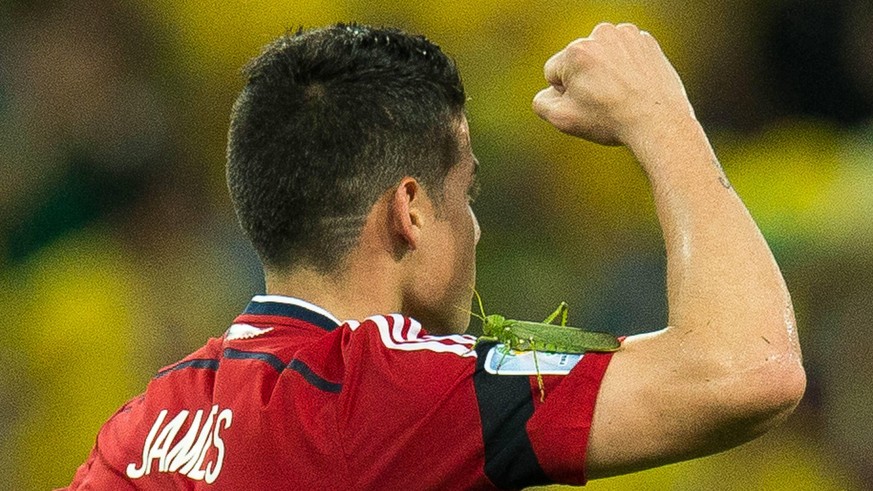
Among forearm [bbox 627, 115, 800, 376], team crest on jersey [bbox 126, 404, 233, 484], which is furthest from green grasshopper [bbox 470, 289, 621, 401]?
team crest on jersey [bbox 126, 404, 233, 484]

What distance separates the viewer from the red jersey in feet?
6.63

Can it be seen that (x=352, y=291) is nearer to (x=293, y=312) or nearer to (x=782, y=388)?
(x=293, y=312)

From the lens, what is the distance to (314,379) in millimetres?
2102

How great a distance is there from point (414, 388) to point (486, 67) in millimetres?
3215

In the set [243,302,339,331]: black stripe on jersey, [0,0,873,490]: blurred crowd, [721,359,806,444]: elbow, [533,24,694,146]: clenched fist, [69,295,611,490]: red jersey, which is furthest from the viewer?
[0,0,873,490]: blurred crowd

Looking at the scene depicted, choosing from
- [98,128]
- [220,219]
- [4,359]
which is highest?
[98,128]

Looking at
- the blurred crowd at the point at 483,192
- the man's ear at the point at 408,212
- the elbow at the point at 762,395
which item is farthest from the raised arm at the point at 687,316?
the blurred crowd at the point at 483,192

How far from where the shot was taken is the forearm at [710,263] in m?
1.94

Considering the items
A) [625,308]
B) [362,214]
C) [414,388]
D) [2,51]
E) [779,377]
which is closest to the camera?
[779,377]

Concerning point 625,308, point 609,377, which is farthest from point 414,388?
point 625,308

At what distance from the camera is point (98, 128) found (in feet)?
16.9

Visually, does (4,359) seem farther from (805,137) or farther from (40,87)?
(805,137)

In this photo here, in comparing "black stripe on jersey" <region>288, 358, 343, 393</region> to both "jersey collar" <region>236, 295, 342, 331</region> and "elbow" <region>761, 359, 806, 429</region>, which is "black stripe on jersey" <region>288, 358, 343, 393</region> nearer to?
"jersey collar" <region>236, 295, 342, 331</region>

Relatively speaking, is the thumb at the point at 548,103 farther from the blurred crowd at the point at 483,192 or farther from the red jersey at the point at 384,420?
the blurred crowd at the point at 483,192
